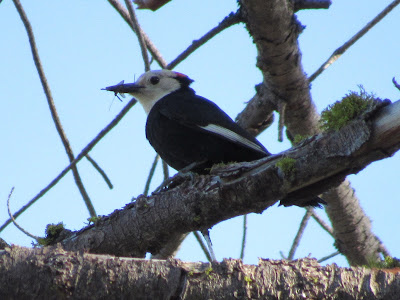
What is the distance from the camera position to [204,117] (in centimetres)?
423

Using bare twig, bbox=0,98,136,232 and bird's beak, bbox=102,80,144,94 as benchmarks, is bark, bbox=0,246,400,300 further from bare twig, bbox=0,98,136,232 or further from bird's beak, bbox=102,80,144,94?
bird's beak, bbox=102,80,144,94

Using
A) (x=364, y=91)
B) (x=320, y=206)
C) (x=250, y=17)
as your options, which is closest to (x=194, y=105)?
(x=250, y=17)

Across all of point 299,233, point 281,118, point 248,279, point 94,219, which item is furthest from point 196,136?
point 248,279

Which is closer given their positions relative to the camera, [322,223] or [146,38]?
[146,38]

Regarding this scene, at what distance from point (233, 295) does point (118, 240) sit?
130 centimetres

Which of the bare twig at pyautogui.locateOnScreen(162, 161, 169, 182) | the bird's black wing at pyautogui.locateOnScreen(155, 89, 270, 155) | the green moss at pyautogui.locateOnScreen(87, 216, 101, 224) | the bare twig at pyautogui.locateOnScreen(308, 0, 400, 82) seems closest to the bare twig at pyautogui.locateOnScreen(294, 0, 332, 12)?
the bare twig at pyautogui.locateOnScreen(308, 0, 400, 82)

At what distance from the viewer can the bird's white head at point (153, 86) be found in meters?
5.07

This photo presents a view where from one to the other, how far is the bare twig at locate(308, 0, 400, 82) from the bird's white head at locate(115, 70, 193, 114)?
1393mm

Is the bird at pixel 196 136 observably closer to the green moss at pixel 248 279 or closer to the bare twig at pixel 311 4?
the bare twig at pixel 311 4

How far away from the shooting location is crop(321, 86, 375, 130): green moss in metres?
2.65

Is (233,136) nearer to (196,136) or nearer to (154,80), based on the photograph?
(196,136)

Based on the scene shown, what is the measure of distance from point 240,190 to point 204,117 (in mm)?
1476

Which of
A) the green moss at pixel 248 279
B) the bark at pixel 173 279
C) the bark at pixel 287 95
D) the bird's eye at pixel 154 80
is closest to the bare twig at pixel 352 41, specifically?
the bark at pixel 287 95

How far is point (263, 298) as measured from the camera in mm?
1973
